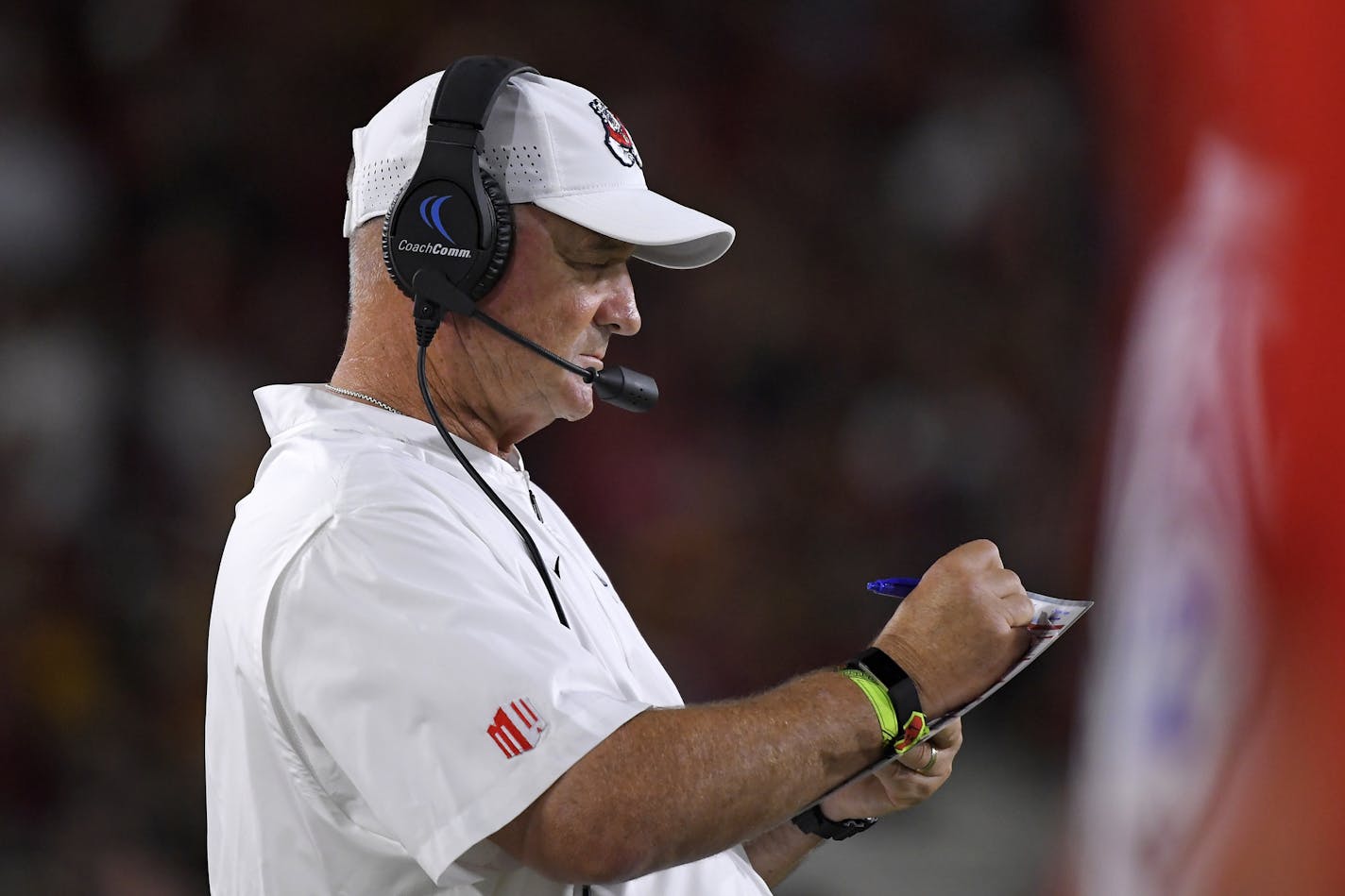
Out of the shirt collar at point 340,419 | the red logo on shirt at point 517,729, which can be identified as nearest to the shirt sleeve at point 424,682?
the red logo on shirt at point 517,729

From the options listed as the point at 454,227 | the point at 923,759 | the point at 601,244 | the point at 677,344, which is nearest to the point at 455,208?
the point at 454,227

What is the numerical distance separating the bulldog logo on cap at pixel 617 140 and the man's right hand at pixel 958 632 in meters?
0.46

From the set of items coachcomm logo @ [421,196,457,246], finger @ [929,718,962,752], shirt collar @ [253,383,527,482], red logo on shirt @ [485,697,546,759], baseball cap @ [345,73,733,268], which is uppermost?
baseball cap @ [345,73,733,268]

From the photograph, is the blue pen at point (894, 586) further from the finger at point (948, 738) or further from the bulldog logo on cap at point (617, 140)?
the bulldog logo on cap at point (617, 140)

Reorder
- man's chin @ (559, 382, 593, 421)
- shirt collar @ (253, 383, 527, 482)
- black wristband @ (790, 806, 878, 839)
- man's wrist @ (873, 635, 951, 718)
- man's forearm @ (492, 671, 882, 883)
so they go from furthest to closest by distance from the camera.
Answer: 1. black wristband @ (790, 806, 878, 839)
2. man's chin @ (559, 382, 593, 421)
3. shirt collar @ (253, 383, 527, 482)
4. man's wrist @ (873, 635, 951, 718)
5. man's forearm @ (492, 671, 882, 883)

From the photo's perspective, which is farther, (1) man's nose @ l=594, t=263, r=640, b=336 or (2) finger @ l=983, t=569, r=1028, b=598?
(1) man's nose @ l=594, t=263, r=640, b=336

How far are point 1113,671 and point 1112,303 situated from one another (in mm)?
684

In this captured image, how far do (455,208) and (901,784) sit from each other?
0.64m

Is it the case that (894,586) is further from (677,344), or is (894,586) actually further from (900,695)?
(677,344)

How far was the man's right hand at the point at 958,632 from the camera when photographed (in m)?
0.95

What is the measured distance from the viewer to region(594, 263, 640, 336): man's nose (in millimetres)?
1162

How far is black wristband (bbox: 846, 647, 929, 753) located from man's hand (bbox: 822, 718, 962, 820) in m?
0.19

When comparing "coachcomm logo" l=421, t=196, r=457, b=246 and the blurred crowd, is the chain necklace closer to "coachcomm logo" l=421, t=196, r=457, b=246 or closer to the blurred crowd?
"coachcomm logo" l=421, t=196, r=457, b=246

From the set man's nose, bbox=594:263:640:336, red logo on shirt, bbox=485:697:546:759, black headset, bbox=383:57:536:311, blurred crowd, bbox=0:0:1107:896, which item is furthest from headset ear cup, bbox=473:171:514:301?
blurred crowd, bbox=0:0:1107:896
